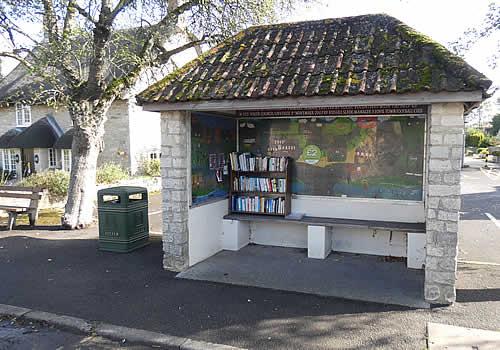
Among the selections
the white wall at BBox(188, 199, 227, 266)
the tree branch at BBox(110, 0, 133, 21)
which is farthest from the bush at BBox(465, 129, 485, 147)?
the white wall at BBox(188, 199, 227, 266)

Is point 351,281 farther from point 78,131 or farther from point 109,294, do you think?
point 78,131

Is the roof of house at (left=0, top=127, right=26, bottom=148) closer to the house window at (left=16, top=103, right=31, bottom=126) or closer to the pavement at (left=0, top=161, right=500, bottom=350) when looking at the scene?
the house window at (left=16, top=103, right=31, bottom=126)

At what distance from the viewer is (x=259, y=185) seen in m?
8.03

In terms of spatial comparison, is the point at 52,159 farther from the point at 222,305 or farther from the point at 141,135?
the point at 222,305

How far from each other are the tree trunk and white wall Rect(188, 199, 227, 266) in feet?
14.4

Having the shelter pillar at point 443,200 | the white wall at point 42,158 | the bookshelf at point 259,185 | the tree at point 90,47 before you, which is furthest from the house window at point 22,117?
the shelter pillar at point 443,200

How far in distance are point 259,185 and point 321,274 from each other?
229cm

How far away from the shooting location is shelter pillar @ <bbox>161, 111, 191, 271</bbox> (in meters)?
6.50

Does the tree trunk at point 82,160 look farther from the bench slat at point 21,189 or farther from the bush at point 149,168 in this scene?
the bush at point 149,168

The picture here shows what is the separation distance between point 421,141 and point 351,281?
9.30 feet

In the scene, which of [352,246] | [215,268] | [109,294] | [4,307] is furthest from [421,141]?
[4,307]

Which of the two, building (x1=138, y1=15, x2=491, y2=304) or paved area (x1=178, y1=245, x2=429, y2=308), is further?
paved area (x1=178, y1=245, x2=429, y2=308)

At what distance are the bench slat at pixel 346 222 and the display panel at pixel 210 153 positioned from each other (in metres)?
0.74

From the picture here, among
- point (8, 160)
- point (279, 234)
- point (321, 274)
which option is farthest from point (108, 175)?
point (321, 274)
